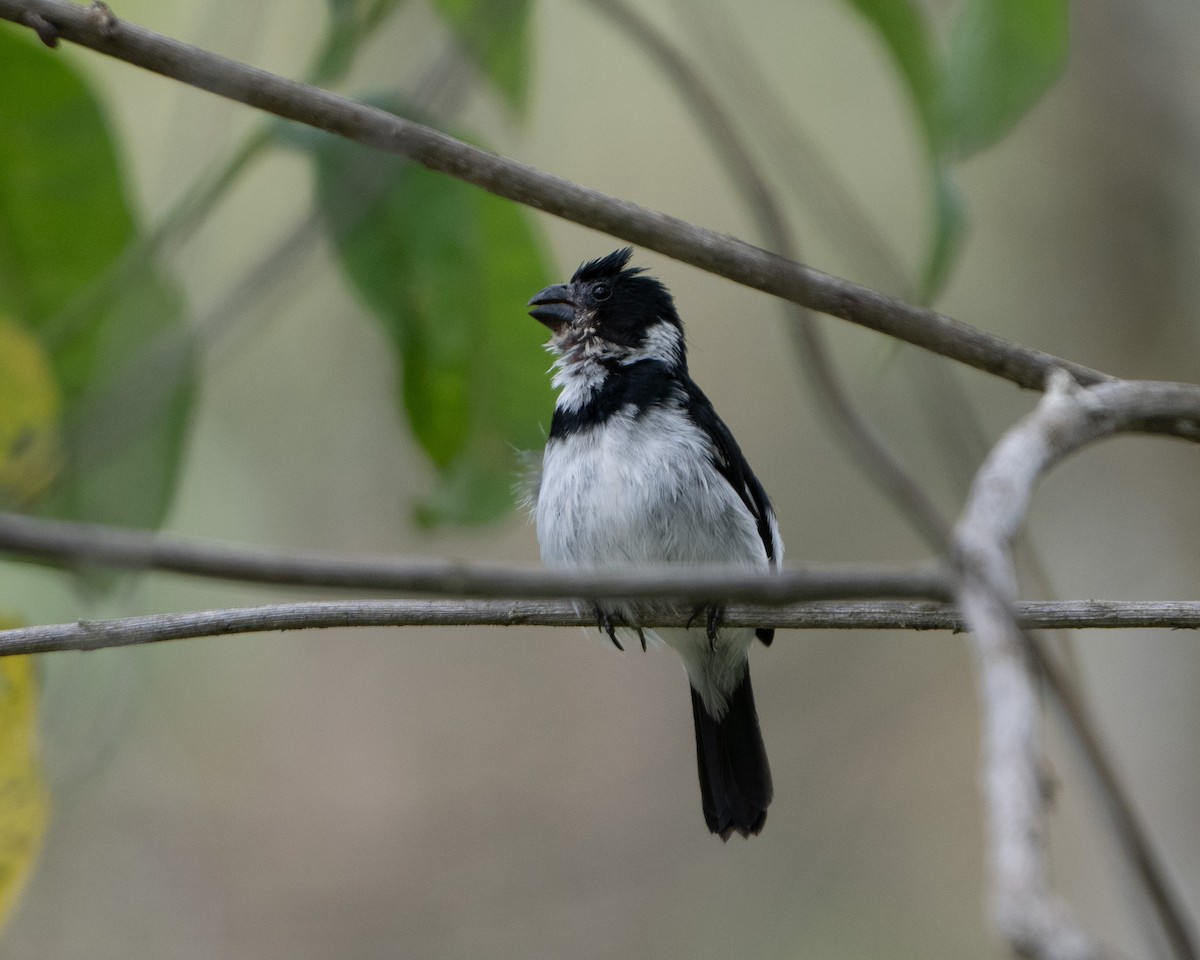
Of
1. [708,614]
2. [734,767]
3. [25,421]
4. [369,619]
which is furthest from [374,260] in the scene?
[734,767]

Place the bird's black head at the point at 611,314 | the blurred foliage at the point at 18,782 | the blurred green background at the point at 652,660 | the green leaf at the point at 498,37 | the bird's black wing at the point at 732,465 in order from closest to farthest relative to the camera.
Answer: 1. the blurred foliage at the point at 18,782
2. the green leaf at the point at 498,37
3. the bird's black wing at the point at 732,465
4. the bird's black head at the point at 611,314
5. the blurred green background at the point at 652,660

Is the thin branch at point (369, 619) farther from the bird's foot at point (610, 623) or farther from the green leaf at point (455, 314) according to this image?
the bird's foot at point (610, 623)

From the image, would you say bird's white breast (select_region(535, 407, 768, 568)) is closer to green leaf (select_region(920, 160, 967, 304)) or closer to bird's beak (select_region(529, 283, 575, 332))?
bird's beak (select_region(529, 283, 575, 332))

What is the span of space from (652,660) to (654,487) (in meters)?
4.49

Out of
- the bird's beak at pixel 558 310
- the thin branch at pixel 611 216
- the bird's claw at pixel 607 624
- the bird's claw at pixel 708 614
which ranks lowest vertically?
the bird's claw at pixel 708 614

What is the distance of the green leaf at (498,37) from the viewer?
2.35 m

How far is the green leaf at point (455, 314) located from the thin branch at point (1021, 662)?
147 centimetres

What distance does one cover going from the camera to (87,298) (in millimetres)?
2650

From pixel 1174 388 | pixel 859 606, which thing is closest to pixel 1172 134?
pixel 859 606

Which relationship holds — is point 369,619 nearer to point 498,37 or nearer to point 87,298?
point 87,298

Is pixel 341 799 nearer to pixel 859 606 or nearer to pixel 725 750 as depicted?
pixel 725 750

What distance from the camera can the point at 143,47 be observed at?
2.00 m

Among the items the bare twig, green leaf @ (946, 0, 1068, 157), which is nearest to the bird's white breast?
the bare twig

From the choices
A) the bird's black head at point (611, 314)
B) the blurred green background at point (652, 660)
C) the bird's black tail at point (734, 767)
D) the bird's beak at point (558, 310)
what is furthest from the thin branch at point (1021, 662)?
the blurred green background at point (652, 660)
